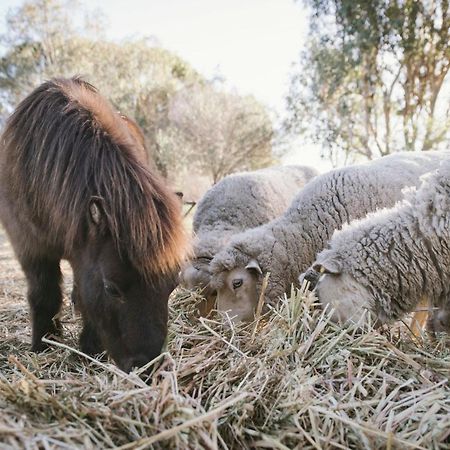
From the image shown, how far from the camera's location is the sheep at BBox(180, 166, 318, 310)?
4963mm

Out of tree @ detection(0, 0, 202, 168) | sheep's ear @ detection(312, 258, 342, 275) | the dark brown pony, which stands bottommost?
sheep's ear @ detection(312, 258, 342, 275)

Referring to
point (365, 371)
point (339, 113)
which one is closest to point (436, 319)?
point (365, 371)

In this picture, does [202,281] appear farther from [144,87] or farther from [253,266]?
[144,87]

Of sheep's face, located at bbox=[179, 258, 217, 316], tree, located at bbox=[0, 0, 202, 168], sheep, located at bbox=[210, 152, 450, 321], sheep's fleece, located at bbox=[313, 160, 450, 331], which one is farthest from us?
tree, located at bbox=[0, 0, 202, 168]

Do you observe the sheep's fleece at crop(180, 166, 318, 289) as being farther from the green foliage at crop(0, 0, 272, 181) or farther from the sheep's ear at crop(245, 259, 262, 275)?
the green foliage at crop(0, 0, 272, 181)

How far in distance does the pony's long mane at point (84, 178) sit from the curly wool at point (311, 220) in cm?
182

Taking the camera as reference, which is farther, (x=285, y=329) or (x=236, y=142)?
(x=236, y=142)

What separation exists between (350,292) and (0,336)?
2875 millimetres

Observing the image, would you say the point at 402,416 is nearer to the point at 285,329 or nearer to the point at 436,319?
the point at 285,329

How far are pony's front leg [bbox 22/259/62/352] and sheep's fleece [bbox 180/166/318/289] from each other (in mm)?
1632

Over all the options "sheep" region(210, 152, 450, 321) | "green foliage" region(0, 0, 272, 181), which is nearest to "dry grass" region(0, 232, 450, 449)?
"sheep" region(210, 152, 450, 321)

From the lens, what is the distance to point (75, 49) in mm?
25953

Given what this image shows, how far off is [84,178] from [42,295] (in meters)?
1.26

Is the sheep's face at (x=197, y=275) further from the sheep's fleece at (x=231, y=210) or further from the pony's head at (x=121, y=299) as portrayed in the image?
the pony's head at (x=121, y=299)
